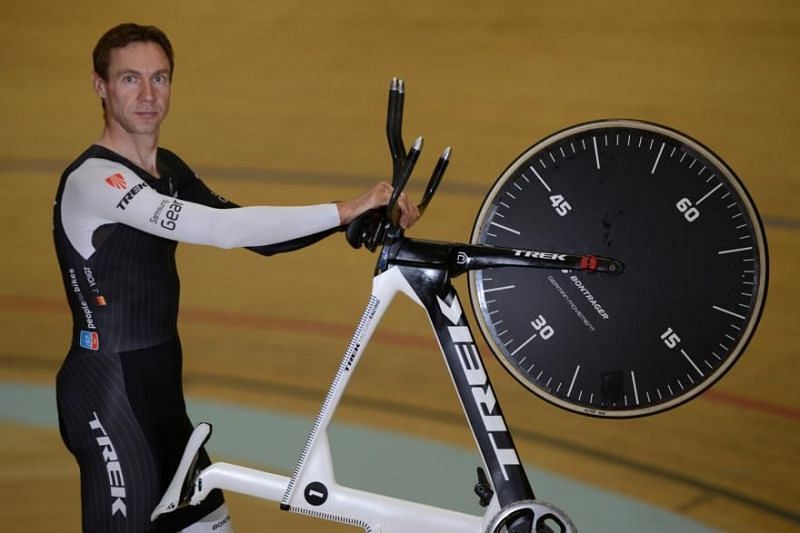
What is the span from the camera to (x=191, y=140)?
17.5ft

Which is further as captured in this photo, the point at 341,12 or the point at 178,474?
the point at 341,12

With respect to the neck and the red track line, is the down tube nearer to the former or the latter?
the neck

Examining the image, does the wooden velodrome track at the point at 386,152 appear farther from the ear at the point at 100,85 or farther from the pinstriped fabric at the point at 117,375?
the ear at the point at 100,85

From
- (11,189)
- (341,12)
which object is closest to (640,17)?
(341,12)

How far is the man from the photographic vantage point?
6.91 feet

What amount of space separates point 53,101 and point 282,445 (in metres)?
2.78

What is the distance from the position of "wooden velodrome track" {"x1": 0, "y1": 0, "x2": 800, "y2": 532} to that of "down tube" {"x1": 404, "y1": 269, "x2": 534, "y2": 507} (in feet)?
4.81

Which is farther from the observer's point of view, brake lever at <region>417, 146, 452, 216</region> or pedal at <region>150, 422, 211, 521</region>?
pedal at <region>150, 422, 211, 521</region>

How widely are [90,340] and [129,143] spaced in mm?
435

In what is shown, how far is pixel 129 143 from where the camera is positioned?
2.29m

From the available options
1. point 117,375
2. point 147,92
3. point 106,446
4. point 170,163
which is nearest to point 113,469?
point 106,446

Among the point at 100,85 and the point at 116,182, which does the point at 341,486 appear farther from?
the point at 100,85

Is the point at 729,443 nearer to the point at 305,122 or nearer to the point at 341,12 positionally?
the point at 305,122

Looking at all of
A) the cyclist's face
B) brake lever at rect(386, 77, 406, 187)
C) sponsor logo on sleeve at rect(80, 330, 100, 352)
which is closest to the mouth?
the cyclist's face
